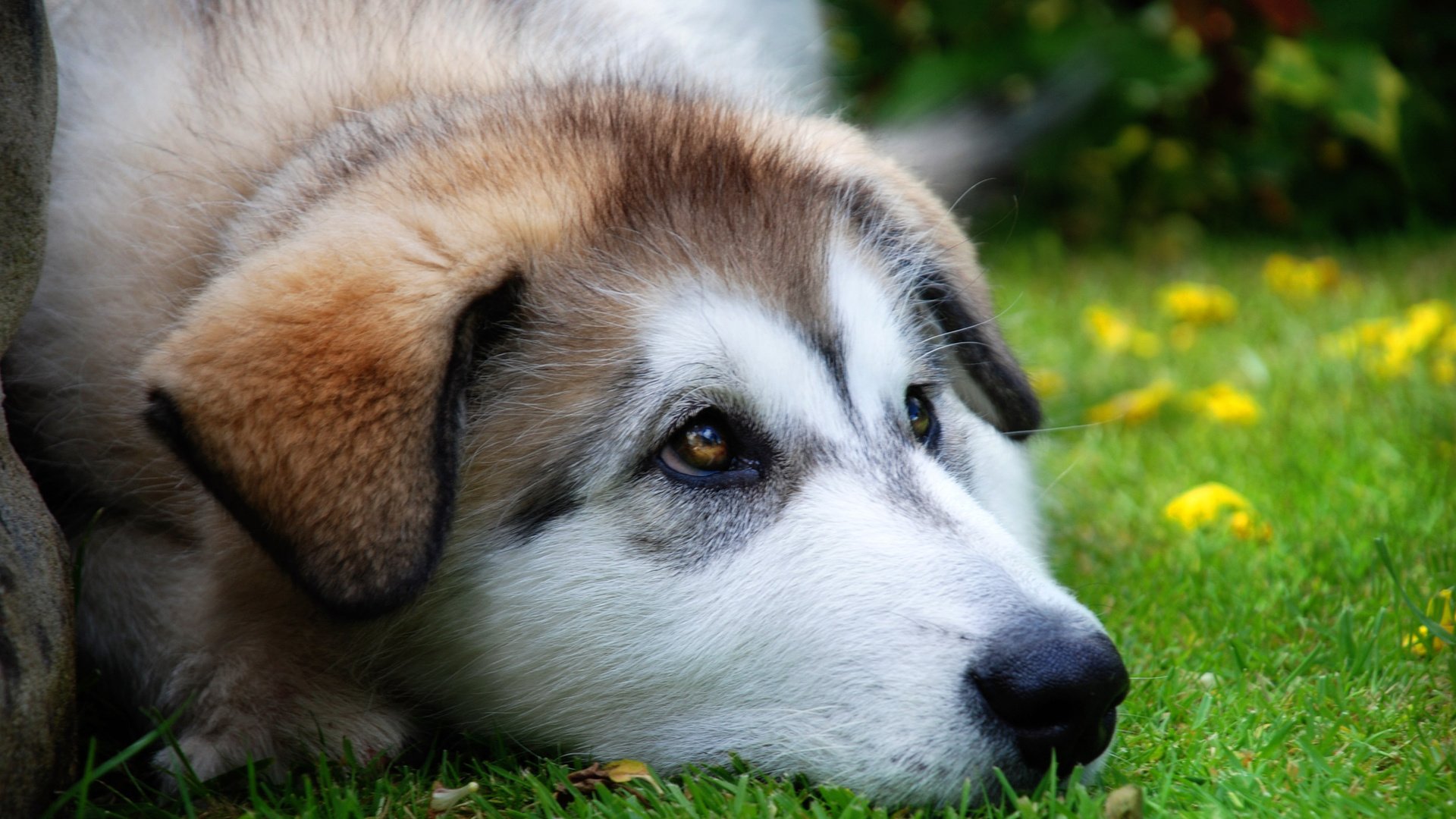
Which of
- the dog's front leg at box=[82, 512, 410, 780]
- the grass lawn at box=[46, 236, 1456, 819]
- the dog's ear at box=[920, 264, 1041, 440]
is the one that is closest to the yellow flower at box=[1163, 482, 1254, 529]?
the grass lawn at box=[46, 236, 1456, 819]

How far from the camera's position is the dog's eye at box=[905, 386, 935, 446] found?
3068 millimetres

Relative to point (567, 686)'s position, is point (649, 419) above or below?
above

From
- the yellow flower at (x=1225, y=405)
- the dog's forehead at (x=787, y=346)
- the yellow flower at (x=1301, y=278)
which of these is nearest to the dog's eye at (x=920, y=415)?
the dog's forehead at (x=787, y=346)

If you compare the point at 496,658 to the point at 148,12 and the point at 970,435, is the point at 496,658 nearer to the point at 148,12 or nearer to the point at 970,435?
the point at 970,435

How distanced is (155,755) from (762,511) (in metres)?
1.23

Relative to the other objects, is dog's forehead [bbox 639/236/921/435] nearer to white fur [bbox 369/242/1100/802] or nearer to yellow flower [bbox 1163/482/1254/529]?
white fur [bbox 369/242/1100/802]

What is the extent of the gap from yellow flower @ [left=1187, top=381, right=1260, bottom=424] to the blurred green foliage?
6.98ft

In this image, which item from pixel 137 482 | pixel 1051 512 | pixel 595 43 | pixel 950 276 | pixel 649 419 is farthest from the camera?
pixel 1051 512

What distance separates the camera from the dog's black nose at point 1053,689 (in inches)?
89.8

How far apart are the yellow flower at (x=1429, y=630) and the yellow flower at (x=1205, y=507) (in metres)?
0.92

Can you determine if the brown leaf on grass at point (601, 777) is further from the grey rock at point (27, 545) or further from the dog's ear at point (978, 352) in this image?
the dog's ear at point (978, 352)

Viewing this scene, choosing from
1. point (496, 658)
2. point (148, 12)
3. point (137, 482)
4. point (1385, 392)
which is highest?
point (148, 12)

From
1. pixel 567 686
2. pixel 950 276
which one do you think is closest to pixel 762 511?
pixel 567 686

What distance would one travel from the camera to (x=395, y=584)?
Answer: 7.75 feet
